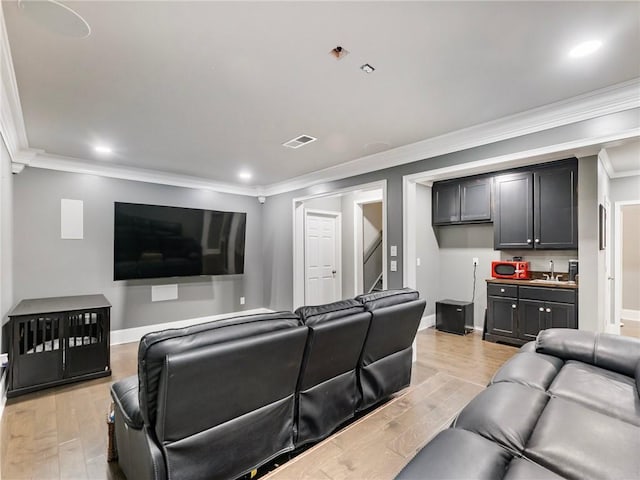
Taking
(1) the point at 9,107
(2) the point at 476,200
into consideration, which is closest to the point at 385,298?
(2) the point at 476,200

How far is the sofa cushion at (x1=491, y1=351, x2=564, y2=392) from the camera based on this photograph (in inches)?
65.4

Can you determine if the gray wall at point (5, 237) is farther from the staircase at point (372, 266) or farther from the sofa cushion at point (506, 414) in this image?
the staircase at point (372, 266)

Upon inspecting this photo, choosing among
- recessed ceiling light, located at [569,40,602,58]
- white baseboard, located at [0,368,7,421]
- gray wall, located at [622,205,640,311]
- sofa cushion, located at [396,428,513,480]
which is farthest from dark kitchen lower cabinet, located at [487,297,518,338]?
white baseboard, located at [0,368,7,421]

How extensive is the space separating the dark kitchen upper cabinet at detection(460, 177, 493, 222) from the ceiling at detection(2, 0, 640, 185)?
1772 mm

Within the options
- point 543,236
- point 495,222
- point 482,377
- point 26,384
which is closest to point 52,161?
point 26,384

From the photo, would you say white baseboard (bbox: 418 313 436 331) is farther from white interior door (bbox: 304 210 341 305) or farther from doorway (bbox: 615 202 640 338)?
doorway (bbox: 615 202 640 338)

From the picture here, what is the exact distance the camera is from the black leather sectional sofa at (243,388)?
1.42 m

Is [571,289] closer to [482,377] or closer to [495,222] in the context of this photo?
[495,222]

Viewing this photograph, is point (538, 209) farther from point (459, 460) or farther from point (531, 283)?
point (459, 460)

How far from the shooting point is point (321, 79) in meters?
2.38

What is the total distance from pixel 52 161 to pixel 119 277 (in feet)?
5.71

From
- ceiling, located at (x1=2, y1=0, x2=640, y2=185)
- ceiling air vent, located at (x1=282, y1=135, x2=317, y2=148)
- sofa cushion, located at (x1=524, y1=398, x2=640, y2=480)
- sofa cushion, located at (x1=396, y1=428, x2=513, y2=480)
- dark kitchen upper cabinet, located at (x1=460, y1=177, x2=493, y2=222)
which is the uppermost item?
ceiling, located at (x1=2, y1=0, x2=640, y2=185)

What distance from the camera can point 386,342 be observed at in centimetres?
256

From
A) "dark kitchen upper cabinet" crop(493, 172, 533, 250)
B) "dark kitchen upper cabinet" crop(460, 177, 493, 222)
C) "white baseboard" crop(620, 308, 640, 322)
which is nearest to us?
"dark kitchen upper cabinet" crop(493, 172, 533, 250)
